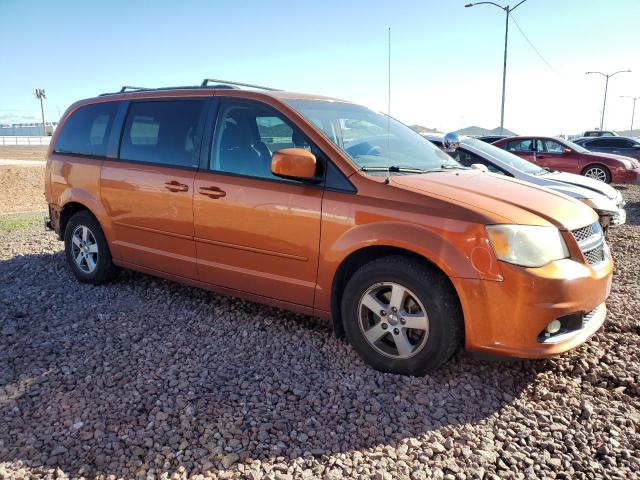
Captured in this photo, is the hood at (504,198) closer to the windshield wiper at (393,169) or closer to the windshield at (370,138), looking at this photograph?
the windshield wiper at (393,169)

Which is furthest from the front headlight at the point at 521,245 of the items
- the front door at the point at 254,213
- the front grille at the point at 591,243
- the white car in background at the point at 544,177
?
the white car in background at the point at 544,177

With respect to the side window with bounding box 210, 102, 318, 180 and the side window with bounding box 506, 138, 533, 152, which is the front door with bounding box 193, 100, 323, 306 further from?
the side window with bounding box 506, 138, 533, 152

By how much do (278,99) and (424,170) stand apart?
121 centimetres

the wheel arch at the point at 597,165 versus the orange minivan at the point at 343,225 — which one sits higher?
the orange minivan at the point at 343,225

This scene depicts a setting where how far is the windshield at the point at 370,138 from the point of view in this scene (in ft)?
12.6

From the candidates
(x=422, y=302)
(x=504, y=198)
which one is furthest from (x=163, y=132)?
(x=504, y=198)

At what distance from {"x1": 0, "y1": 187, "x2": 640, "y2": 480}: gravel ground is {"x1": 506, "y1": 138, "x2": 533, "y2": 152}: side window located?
10.5 meters

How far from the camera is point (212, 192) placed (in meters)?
A: 4.10

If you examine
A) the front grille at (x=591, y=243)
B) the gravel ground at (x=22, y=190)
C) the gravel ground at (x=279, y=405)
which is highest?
the front grille at (x=591, y=243)

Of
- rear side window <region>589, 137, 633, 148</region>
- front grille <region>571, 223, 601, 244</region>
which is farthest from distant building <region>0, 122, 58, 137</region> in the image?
front grille <region>571, 223, 601, 244</region>

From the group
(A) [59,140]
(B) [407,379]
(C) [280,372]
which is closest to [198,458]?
(C) [280,372]

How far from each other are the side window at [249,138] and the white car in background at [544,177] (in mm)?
4062

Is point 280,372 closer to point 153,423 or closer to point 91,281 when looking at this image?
point 153,423

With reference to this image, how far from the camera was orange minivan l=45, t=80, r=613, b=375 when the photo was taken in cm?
307
